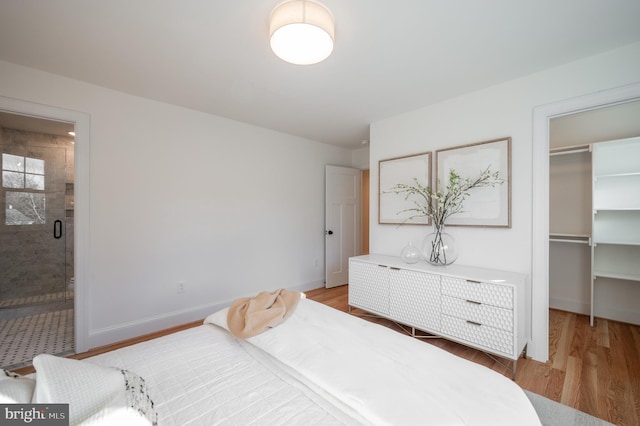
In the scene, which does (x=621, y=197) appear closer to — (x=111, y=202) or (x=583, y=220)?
(x=583, y=220)

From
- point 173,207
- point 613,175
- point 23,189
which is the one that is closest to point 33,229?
point 23,189

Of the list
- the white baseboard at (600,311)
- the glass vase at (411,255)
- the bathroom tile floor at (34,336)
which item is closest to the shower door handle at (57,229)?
the bathroom tile floor at (34,336)

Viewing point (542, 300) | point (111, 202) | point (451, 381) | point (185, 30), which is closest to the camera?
point (451, 381)

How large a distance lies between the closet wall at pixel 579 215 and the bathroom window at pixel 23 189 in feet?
21.8

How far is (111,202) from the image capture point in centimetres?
244

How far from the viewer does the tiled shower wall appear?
342 cm

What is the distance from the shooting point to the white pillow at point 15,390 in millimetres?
657

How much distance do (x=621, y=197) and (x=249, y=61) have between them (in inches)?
155

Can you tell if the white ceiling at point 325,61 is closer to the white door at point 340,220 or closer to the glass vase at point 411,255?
the glass vase at point 411,255

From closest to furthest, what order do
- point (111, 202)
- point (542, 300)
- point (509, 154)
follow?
point (542, 300) < point (509, 154) < point (111, 202)

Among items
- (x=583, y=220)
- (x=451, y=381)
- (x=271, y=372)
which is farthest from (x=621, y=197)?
(x=271, y=372)

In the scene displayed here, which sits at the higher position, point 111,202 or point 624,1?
point 624,1

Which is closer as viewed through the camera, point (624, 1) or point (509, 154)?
point (624, 1)

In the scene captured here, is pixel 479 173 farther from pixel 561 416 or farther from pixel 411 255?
pixel 561 416
